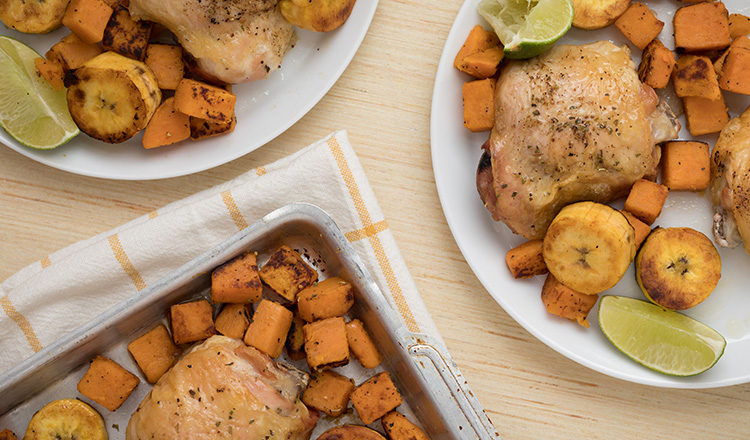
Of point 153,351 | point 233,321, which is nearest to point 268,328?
point 233,321

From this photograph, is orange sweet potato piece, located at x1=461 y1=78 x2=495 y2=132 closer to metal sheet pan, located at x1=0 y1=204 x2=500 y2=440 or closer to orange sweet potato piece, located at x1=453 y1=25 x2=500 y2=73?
orange sweet potato piece, located at x1=453 y1=25 x2=500 y2=73

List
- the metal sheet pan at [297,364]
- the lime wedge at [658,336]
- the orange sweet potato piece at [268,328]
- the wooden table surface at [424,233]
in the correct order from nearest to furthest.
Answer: the metal sheet pan at [297,364] → the orange sweet potato piece at [268,328] → the lime wedge at [658,336] → the wooden table surface at [424,233]

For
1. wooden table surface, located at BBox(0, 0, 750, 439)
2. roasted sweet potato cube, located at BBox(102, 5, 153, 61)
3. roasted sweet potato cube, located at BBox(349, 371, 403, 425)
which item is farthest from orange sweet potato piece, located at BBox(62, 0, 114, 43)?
roasted sweet potato cube, located at BBox(349, 371, 403, 425)

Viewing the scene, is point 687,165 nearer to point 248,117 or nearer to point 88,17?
point 248,117

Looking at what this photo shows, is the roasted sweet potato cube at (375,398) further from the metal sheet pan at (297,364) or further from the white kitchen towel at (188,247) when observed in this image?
the white kitchen towel at (188,247)

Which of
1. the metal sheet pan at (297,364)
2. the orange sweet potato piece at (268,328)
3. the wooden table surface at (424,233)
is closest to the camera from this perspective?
the metal sheet pan at (297,364)

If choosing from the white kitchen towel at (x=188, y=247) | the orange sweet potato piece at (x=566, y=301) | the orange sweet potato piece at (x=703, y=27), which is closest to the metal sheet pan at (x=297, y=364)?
the white kitchen towel at (x=188, y=247)
